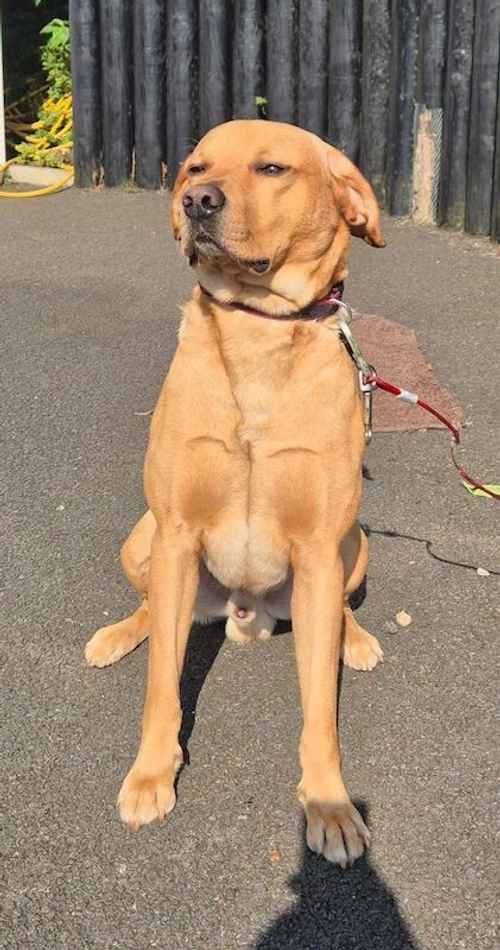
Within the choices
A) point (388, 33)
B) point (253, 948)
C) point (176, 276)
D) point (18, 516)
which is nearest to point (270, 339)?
point (253, 948)

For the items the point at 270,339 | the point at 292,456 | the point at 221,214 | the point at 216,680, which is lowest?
the point at 216,680

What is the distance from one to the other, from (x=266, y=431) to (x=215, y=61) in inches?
274

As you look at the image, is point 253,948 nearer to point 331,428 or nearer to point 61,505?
point 331,428

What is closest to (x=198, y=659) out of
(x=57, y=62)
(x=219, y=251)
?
(x=219, y=251)

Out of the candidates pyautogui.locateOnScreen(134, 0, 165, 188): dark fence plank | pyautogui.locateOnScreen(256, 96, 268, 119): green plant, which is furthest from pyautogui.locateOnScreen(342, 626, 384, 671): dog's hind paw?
pyautogui.locateOnScreen(134, 0, 165, 188): dark fence plank

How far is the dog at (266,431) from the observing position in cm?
321

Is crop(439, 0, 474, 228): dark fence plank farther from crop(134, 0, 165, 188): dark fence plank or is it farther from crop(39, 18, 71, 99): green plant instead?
crop(39, 18, 71, 99): green plant

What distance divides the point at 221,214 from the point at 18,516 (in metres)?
2.25

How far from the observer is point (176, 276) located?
8336 millimetres

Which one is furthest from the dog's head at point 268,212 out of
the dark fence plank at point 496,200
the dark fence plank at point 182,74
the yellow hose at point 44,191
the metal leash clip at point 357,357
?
the yellow hose at point 44,191

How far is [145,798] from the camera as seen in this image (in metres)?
3.15

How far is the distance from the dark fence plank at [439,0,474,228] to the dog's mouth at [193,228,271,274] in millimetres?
5845

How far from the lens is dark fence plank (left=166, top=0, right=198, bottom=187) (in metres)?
9.48

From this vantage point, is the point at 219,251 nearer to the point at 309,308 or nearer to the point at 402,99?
the point at 309,308
